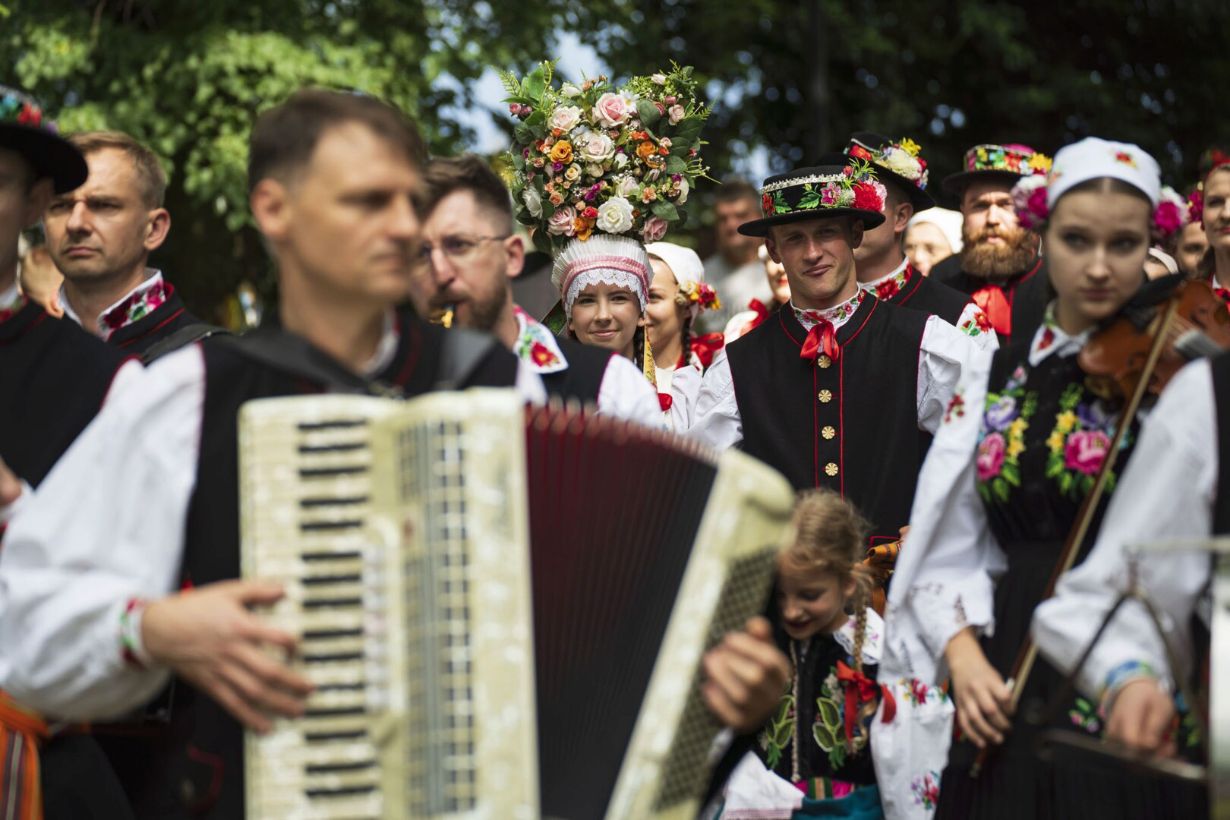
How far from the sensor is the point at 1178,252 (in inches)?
329

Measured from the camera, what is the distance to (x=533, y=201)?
659cm

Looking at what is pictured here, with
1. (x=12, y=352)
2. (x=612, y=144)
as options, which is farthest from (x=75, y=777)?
(x=612, y=144)

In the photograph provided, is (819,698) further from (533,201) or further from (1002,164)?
(1002,164)

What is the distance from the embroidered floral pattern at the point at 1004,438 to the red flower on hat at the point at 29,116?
2.34 metres

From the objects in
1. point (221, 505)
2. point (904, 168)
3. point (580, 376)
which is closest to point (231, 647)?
point (221, 505)

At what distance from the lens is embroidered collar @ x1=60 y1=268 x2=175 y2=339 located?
5.89 metres

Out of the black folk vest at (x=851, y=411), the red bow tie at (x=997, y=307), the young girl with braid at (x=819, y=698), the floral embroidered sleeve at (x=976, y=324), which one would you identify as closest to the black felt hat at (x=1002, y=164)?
the red bow tie at (x=997, y=307)

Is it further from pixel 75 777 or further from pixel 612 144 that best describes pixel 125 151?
pixel 75 777

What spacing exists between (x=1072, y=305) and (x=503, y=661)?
176 cm

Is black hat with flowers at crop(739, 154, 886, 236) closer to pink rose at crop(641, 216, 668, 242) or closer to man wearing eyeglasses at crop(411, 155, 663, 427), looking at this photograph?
pink rose at crop(641, 216, 668, 242)

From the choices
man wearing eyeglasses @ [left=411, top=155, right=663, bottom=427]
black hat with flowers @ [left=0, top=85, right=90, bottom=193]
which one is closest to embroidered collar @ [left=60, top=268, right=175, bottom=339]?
black hat with flowers @ [left=0, top=85, right=90, bottom=193]

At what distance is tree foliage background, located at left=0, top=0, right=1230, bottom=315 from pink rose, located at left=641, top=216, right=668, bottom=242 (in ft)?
18.8

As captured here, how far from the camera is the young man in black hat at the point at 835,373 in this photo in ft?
21.9

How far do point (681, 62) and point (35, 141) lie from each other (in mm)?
11181
